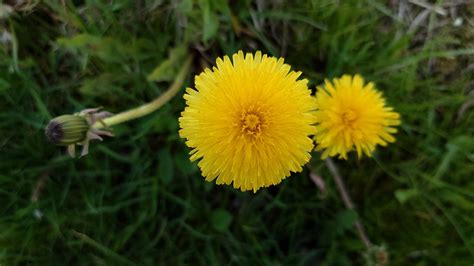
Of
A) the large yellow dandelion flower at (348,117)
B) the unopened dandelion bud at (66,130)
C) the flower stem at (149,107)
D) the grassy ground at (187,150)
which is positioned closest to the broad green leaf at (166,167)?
the grassy ground at (187,150)

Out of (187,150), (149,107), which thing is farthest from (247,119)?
(187,150)

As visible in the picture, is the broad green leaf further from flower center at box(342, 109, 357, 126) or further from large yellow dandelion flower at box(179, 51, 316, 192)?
flower center at box(342, 109, 357, 126)

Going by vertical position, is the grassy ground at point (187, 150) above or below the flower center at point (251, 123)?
above

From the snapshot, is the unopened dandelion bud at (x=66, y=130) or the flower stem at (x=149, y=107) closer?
the unopened dandelion bud at (x=66, y=130)

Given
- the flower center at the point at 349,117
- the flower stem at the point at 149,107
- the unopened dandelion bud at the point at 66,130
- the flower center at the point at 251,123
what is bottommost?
the flower center at the point at 251,123

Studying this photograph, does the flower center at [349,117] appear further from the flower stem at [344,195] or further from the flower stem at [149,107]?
the flower stem at [149,107]

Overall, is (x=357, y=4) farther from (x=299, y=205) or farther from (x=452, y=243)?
(x=452, y=243)
